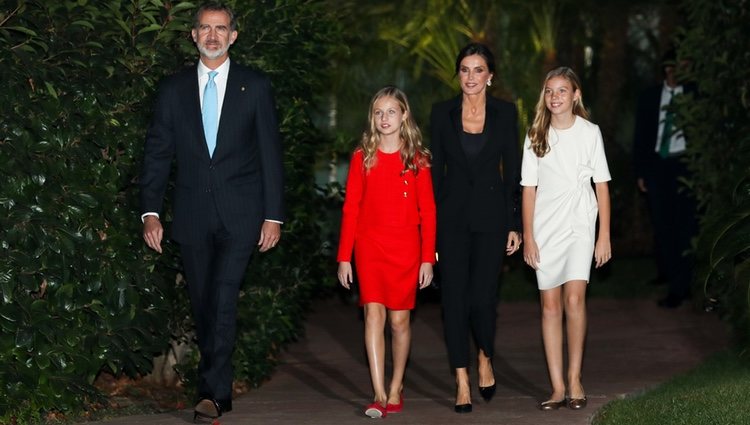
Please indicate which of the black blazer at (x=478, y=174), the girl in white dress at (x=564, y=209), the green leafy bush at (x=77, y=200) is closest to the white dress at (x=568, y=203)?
the girl in white dress at (x=564, y=209)

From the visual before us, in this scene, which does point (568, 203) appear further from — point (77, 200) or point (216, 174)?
point (77, 200)

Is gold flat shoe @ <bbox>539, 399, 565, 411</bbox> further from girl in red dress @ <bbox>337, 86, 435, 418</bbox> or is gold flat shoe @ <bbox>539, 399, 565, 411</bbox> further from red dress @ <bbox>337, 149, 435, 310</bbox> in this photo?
red dress @ <bbox>337, 149, 435, 310</bbox>

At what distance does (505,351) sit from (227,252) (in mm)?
3457

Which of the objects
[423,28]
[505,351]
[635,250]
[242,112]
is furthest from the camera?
[635,250]

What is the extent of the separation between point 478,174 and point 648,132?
5.40 meters

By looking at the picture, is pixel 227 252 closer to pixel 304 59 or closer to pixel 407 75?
pixel 304 59

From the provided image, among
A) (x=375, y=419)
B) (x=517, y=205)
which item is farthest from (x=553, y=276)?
(x=375, y=419)

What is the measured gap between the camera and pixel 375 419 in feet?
26.6

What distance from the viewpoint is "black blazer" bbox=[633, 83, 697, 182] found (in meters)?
13.6

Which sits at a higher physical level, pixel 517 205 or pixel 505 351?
pixel 517 205

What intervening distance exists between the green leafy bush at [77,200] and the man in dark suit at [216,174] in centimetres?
22

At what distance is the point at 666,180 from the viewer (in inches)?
537

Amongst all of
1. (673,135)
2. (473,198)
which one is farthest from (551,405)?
(673,135)

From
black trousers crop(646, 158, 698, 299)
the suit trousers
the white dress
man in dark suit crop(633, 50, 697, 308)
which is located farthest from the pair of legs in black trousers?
black trousers crop(646, 158, 698, 299)
